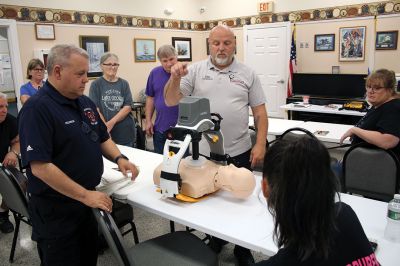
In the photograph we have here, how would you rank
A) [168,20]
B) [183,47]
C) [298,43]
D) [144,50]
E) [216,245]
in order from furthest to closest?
[183,47] → [168,20] → [298,43] → [144,50] → [216,245]

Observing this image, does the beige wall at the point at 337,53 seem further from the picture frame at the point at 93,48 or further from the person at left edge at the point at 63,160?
the person at left edge at the point at 63,160

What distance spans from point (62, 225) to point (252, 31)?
20.5 feet

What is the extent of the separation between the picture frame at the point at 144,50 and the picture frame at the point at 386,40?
4119mm

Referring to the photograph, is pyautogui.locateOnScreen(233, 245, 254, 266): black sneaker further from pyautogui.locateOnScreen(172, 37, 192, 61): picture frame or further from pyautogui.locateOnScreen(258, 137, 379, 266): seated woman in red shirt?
pyautogui.locateOnScreen(172, 37, 192, 61): picture frame

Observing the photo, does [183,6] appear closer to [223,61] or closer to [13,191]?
[223,61]

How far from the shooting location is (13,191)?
2.03 metres

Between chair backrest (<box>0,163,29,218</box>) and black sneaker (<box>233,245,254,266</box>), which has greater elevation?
chair backrest (<box>0,163,29,218</box>)

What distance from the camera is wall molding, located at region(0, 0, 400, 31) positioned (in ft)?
16.4

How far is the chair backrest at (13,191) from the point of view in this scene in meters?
1.98

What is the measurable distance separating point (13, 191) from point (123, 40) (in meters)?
4.71

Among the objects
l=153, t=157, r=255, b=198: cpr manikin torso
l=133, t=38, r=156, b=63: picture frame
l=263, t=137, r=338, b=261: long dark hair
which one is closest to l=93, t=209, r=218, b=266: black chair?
l=153, t=157, r=255, b=198: cpr manikin torso

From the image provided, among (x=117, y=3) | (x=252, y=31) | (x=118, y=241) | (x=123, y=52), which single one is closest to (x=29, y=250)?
(x=118, y=241)

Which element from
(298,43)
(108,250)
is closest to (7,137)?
(108,250)

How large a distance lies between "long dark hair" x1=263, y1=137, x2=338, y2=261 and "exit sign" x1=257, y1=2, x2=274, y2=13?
21.4ft
